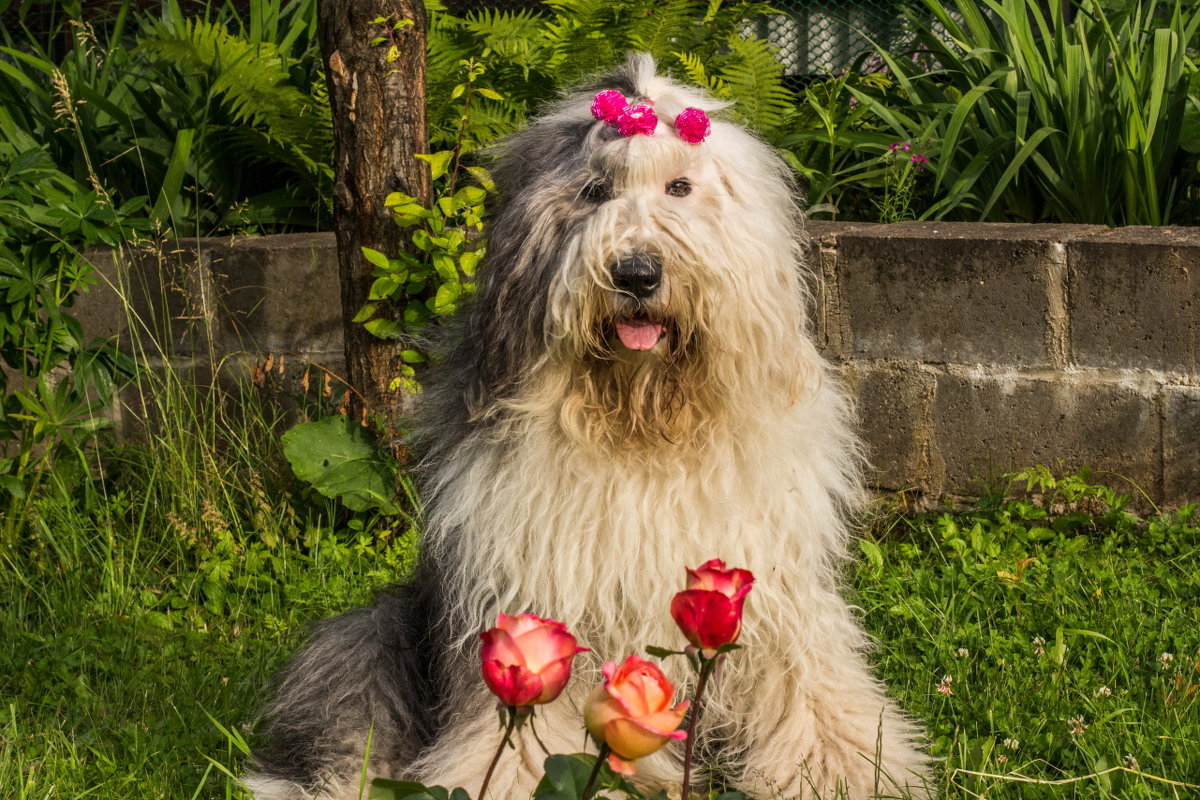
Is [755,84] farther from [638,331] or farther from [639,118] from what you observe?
[638,331]

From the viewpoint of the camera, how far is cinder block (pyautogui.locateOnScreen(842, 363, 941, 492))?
4.25 meters

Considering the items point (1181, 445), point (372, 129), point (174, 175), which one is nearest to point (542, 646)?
point (372, 129)

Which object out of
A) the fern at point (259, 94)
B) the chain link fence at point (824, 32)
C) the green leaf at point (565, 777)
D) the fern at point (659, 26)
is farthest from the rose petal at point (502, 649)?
the chain link fence at point (824, 32)

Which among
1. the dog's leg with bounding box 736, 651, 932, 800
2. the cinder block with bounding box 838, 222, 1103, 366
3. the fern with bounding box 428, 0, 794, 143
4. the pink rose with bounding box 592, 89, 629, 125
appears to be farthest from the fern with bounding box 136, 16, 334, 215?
the dog's leg with bounding box 736, 651, 932, 800

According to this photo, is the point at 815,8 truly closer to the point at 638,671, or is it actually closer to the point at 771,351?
the point at 771,351

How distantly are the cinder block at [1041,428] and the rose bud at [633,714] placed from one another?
3.15m

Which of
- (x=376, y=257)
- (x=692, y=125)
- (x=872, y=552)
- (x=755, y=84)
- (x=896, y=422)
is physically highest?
(x=755, y=84)

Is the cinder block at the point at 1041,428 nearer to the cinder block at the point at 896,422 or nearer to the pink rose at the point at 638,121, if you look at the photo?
the cinder block at the point at 896,422

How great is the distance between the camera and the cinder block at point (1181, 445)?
154 inches

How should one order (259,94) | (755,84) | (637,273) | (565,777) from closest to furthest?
(565,777) < (637,273) < (755,84) < (259,94)

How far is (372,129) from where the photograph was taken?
401 centimetres

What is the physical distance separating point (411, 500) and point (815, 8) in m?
3.06

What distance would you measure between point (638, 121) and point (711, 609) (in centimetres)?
141

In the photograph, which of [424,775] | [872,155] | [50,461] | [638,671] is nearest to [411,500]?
[50,461]
